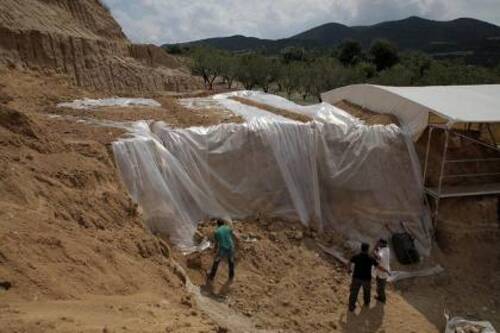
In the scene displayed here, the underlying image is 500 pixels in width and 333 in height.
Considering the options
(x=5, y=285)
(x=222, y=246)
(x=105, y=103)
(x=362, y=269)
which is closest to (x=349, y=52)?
(x=105, y=103)

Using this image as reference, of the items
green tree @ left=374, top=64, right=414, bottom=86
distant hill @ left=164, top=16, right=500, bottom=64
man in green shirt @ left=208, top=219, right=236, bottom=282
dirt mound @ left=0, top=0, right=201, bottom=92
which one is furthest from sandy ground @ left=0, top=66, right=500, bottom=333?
distant hill @ left=164, top=16, right=500, bottom=64

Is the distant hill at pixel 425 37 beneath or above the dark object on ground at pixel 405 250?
above

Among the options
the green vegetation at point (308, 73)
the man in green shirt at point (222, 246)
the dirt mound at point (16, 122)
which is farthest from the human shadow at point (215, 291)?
the green vegetation at point (308, 73)

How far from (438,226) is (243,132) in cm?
462

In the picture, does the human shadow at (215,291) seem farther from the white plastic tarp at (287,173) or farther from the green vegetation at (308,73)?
the green vegetation at (308,73)

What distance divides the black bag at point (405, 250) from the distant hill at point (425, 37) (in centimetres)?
5007

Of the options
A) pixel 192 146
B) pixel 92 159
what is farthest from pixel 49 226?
pixel 192 146

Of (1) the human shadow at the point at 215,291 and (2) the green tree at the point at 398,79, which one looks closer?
(1) the human shadow at the point at 215,291

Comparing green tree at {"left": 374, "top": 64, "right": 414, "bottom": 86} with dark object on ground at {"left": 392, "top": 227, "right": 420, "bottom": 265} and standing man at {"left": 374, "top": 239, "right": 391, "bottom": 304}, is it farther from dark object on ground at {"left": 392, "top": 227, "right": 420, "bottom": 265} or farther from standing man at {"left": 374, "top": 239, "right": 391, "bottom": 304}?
standing man at {"left": 374, "top": 239, "right": 391, "bottom": 304}

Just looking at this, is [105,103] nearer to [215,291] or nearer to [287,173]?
[287,173]

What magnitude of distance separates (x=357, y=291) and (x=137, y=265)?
346cm

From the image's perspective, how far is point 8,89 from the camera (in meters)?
10.8

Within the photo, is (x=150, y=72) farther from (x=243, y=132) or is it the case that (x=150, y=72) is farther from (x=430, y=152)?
(x=430, y=152)

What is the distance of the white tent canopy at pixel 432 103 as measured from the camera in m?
8.71
